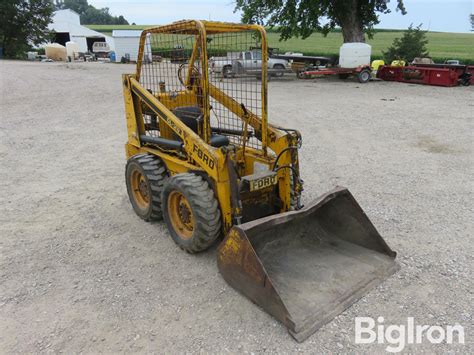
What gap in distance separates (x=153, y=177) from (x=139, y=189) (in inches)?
24.2

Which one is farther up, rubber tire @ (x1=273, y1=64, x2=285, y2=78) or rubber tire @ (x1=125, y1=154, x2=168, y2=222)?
rubber tire @ (x1=273, y1=64, x2=285, y2=78)

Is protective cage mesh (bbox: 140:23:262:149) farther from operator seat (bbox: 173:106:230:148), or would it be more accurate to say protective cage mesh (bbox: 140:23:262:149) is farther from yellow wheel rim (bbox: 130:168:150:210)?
yellow wheel rim (bbox: 130:168:150:210)

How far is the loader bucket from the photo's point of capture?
10.1 ft

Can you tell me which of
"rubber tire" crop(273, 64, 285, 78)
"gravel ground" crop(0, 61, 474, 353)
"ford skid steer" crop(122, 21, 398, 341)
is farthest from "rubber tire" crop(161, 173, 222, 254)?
"rubber tire" crop(273, 64, 285, 78)

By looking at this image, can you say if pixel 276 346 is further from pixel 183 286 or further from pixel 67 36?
pixel 67 36

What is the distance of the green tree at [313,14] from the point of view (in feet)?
67.4

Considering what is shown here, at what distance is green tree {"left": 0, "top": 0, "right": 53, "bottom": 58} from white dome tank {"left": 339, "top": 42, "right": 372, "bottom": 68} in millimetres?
33503

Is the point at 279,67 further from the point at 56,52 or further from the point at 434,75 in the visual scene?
the point at 56,52

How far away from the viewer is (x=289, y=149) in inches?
159

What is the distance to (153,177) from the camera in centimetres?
451

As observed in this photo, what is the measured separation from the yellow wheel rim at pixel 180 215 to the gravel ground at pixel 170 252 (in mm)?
220

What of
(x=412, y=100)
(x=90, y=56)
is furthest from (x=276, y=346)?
(x=90, y=56)

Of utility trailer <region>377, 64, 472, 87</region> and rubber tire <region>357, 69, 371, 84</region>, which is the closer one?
utility trailer <region>377, 64, 472, 87</region>

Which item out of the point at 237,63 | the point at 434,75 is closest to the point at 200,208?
the point at 237,63
